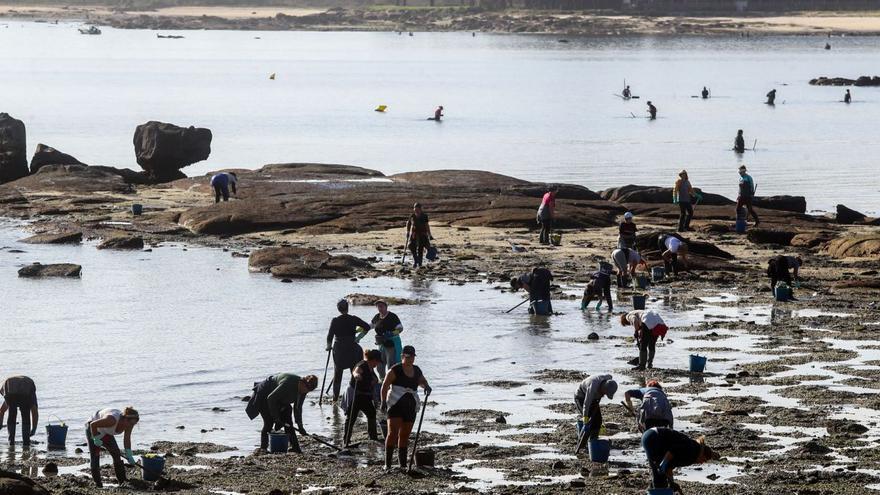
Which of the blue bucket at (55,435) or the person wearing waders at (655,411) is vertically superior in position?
the person wearing waders at (655,411)

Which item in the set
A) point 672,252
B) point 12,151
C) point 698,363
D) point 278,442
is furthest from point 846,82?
point 278,442

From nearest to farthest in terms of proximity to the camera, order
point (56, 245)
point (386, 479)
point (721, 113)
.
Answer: point (386, 479) < point (56, 245) < point (721, 113)

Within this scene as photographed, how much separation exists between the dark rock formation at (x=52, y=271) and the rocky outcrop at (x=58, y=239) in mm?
4834

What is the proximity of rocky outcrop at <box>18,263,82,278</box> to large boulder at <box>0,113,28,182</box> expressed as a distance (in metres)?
22.0

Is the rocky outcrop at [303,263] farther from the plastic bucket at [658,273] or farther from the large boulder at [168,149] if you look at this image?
the large boulder at [168,149]

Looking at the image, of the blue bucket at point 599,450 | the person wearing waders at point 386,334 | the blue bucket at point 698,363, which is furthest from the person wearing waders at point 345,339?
the blue bucket at point 698,363

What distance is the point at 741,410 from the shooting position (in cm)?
2150

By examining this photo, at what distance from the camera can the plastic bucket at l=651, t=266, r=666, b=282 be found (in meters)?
34.5

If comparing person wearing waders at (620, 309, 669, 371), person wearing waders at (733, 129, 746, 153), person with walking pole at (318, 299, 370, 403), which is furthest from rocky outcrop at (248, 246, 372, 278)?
person wearing waders at (733, 129, 746, 153)

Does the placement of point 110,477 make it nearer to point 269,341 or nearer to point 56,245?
point 269,341

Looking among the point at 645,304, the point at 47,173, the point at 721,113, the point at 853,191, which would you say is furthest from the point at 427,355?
the point at 721,113

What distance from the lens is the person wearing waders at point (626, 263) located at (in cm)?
3366

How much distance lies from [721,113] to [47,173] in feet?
214

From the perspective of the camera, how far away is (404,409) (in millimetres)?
18641
